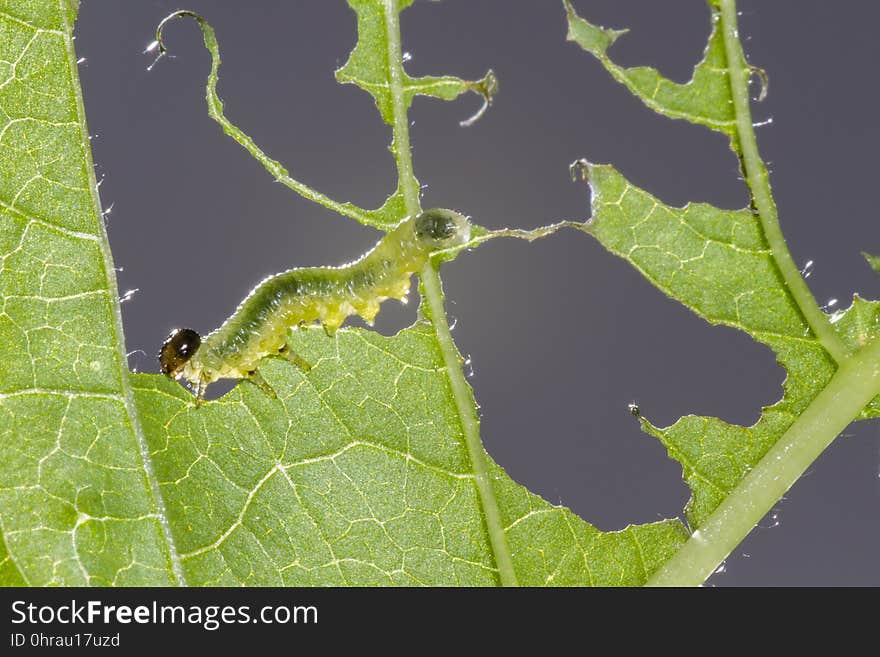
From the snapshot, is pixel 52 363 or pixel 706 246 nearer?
pixel 52 363

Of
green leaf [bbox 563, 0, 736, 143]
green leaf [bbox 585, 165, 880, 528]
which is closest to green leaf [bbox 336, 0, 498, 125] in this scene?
green leaf [bbox 563, 0, 736, 143]

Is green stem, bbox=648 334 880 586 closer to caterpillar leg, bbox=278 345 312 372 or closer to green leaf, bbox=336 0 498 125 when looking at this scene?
caterpillar leg, bbox=278 345 312 372

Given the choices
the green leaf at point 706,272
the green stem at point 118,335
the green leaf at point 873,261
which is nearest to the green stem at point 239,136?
the green stem at point 118,335

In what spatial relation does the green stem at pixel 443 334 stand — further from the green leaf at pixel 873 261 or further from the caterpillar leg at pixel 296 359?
the green leaf at pixel 873 261

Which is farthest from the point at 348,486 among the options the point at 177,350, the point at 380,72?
the point at 380,72

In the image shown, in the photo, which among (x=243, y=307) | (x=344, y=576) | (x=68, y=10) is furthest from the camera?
(x=243, y=307)

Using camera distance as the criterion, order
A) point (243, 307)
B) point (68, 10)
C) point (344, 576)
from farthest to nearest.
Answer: point (243, 307)
point (344, 576)
point (68, 10)
